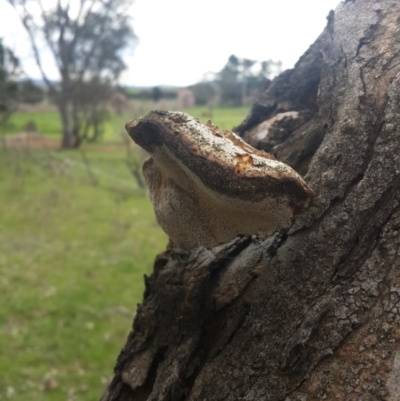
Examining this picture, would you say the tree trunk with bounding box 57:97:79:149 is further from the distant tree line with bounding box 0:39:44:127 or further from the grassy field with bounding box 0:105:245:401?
the grassy field with bounding box 0:105:245:401

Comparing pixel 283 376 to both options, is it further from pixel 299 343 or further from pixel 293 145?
pixel 293 145

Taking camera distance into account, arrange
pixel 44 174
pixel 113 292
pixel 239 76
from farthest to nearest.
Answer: pixel 44 174, pixel 239 76, pixel 113 292

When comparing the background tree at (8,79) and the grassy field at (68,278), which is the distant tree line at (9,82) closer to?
the background tree at (8,79)

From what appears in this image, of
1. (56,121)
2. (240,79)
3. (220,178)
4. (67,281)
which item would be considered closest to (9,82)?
(240,79)

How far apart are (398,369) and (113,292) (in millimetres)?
4147

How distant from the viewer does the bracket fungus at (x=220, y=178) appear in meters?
0.73

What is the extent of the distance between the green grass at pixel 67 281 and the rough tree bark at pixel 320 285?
2530 mm

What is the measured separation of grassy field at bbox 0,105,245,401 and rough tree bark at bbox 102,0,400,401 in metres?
2.53

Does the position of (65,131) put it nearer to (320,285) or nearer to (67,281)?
(67,281)

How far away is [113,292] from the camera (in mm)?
4645

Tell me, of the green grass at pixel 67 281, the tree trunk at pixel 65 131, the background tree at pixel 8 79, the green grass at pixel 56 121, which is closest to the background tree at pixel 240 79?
the green grass at pixel 56 121

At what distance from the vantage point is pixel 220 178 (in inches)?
29.0

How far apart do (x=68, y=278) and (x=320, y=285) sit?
14.8 feet

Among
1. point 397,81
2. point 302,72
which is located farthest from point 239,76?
point 397,81
